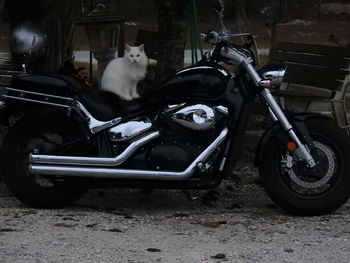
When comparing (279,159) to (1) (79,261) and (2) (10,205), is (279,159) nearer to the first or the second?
(1) (79,261)

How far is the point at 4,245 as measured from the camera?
4961 millimetres

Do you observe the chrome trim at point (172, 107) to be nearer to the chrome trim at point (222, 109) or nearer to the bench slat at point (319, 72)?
the chrome trim at point (222, 109)

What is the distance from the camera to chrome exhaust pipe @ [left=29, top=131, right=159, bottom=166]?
5.51 metres

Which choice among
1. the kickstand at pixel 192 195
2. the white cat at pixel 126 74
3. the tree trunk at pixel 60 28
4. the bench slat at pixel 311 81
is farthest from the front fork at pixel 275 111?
the tree trunk at pixel 60 28

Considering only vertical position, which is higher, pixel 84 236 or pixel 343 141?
pixel 343 141

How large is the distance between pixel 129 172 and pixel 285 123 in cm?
121

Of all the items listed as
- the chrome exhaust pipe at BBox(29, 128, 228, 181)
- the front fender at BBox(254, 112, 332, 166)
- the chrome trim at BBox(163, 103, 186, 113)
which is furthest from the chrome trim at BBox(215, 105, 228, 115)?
the front fender at BBox(254, 112, 332, 166)

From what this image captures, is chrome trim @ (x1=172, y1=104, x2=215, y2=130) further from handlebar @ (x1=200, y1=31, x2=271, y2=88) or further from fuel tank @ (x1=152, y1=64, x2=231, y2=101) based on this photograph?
handlebar @ (x1=200, y1=31, x2=271, y2=88)

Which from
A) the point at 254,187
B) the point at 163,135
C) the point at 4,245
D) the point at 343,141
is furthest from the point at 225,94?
the point at 4,245

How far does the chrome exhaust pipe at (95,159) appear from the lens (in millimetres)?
5514

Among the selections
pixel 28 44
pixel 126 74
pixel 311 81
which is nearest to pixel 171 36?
pixel 311 81

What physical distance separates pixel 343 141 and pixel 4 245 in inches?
100

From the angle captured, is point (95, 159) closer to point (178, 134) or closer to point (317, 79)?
point (178, 134)

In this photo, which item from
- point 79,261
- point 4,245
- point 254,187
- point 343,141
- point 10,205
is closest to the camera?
point 79,261
